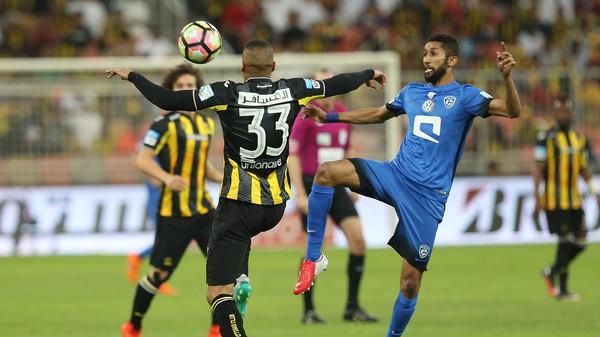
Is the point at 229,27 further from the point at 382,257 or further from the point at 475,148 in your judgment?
the point at 382,257

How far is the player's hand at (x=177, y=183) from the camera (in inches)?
410

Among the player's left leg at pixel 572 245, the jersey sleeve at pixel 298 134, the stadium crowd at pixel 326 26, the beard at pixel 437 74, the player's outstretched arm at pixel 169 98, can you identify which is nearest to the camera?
the player's outstretched arm at pixel 169 98

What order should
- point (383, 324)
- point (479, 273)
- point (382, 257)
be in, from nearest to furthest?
point (383, 324) < point (479, 273) < point (382, 257)

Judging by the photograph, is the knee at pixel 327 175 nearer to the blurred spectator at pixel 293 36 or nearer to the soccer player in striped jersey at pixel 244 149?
the soccer player in striped jersey at pixel 244 149

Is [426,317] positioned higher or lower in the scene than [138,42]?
lower

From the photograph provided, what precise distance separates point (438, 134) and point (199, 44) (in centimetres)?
192

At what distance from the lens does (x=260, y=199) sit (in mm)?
8367

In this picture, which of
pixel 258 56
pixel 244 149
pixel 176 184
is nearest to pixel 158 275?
pixel 176 184

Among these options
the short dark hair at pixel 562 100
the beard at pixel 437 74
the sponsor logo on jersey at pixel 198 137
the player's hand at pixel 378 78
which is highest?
the beard at pixel 437 74

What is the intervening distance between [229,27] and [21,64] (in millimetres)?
5768

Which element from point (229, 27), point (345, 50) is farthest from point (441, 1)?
point (229, 27)

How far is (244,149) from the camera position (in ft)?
27.3

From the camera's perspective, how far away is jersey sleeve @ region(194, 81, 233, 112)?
8133mm

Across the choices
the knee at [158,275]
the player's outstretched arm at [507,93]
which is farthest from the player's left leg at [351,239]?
the player's outstretched arm at [507,93]
